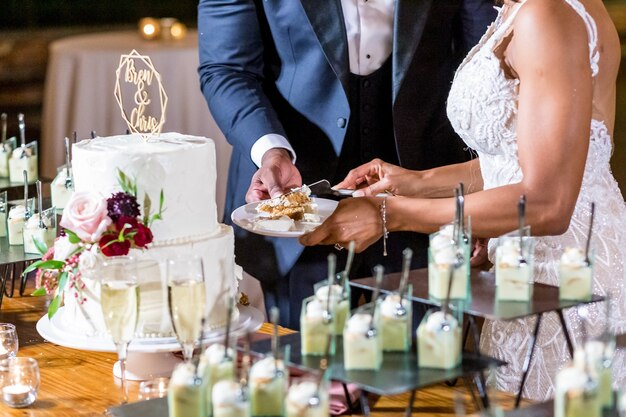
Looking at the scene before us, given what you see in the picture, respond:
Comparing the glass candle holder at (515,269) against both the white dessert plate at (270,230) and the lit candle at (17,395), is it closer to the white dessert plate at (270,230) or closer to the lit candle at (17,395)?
the white dessert plate at (270,230)

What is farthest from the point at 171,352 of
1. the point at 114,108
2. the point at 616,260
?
the point at 114,108

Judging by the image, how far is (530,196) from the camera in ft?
8.58

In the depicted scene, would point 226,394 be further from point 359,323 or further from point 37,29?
point 37,29

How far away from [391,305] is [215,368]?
35 centimetres

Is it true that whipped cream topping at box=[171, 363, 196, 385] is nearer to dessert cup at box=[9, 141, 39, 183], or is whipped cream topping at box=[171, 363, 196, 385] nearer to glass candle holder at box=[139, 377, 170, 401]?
glass candle holder at box=[139, 377, 170, 401]

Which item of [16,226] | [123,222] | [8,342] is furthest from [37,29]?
[123,222]

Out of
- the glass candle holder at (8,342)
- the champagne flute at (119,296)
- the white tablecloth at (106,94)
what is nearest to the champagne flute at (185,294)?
the champagne flute at (119,296)

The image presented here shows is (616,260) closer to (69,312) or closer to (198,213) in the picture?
(198,213)

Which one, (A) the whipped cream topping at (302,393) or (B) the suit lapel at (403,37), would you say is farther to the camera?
(B) the suit lapel at (403,37)

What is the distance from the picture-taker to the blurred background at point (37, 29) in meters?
8.04

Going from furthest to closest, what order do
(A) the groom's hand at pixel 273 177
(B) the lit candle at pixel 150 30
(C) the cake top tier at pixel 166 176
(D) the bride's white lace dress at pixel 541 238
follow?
(B) the lit candle at pixel 150 30 < (A) the groom's hand at pixel 273 177 < (D) the bride's white lace dress at pixel 541 238 < (C) the cake top tier at pixel 166 176

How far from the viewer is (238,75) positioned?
12.2ft

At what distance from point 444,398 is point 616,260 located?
2.43ft

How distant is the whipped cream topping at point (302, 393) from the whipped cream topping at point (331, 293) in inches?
11.8
